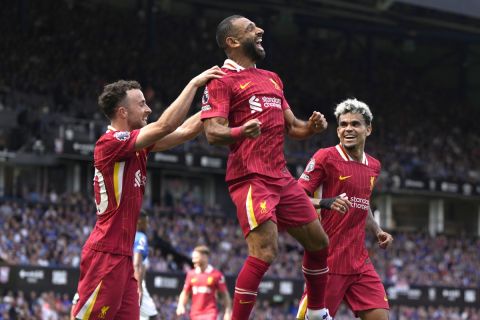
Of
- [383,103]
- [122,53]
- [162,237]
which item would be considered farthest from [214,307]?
[383,103]

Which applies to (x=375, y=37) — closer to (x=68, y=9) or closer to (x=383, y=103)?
(x=383, y=103)

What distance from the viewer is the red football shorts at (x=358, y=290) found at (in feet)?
33.9

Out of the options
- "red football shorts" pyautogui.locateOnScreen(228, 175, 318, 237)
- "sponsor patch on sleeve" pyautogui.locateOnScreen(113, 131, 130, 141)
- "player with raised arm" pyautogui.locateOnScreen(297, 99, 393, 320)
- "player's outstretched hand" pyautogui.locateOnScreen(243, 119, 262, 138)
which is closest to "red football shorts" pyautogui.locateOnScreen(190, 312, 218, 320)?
"player with raised arm" pyautogui.locateOnScreen(297, 99, 393, 320)

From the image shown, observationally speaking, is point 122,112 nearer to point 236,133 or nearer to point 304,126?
point 236,133

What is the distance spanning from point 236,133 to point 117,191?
1.09m

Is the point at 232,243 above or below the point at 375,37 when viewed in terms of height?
below

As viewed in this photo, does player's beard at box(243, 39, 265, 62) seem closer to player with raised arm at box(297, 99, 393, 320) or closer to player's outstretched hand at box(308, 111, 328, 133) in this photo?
player's outstretched hand at box(308, 111, 328, 133)

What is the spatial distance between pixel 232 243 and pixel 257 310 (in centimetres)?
413

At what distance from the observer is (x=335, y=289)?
33.8 feet

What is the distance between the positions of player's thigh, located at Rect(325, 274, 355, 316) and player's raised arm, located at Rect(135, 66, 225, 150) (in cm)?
258

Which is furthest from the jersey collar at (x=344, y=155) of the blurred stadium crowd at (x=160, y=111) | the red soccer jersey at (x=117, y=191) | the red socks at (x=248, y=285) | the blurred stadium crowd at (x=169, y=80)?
the blurred stadium crowd at (x=169, y=80)

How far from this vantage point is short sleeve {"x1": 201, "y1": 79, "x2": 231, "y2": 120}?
8719 mm

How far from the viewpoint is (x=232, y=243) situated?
3231 cm

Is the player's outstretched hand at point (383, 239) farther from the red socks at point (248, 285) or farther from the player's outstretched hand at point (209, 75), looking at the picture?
the player's outstretched hand at point (209, 75)
